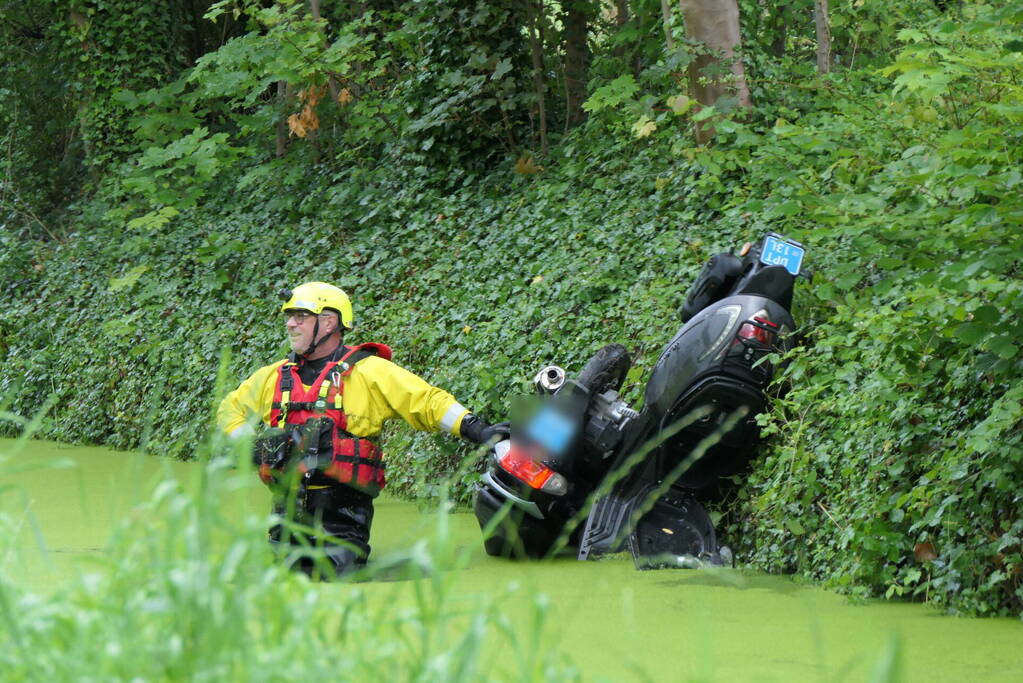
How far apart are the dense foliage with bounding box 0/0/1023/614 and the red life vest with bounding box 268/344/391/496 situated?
0.44m

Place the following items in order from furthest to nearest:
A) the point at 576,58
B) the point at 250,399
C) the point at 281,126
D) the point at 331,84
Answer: the point at 281,126, the point at 331,84, the point at 576,58, the point at 250,399

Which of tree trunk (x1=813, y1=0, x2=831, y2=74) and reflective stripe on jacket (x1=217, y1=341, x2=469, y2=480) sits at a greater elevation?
reflective stripe on jacket (x1=217, y1=341, x2=469, y2=480)

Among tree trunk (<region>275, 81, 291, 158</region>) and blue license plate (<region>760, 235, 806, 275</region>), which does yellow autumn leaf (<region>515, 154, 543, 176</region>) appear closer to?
tree trunk (<region>275, 81, 291, 158</region>)

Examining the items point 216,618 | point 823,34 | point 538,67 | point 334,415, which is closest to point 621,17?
point 538,67

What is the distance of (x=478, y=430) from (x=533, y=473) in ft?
1.43

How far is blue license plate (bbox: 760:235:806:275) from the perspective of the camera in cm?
654

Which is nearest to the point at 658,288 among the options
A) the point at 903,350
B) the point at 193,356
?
the point at 903,350

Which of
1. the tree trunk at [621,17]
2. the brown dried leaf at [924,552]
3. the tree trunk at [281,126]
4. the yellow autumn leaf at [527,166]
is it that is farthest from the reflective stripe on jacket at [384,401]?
the tree trunk at [281,126]

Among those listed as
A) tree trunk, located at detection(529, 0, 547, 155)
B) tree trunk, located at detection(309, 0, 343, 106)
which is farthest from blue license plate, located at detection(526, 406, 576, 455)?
tree trunk, located at detection(309, 0, 343, 106)

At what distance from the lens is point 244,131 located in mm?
14469

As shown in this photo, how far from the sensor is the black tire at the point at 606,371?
6.50 m

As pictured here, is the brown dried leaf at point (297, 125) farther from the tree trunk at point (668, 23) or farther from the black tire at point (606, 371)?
the black tire at point (606, 371)

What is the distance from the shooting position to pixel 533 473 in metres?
6.36

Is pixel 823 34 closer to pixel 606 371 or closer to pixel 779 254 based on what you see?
pixel 779 254
